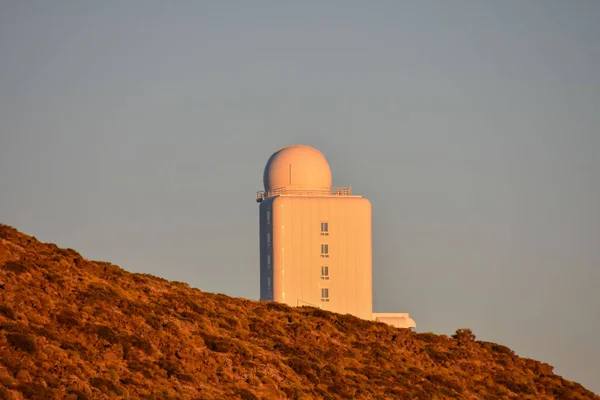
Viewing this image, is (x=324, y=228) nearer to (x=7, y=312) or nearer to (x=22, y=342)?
(x=7, y=312)

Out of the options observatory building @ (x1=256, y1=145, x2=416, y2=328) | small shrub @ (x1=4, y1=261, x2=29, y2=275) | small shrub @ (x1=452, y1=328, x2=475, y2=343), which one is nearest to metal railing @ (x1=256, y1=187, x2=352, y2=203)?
observatory building @ (x1=256, y1=145, x2=416, y2=328)

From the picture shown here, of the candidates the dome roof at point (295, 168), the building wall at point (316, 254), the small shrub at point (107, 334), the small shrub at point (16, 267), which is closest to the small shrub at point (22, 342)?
the small shrub at point (107, 334)

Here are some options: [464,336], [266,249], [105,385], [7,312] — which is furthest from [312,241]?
[105,385]

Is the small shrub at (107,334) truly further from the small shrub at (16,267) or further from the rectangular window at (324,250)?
A: the rectangular window at (324,250)

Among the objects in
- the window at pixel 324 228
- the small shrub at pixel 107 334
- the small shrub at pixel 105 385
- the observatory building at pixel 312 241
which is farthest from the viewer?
the window at pixel 324 228

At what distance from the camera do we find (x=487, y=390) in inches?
1804

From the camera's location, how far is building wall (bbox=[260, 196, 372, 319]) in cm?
9994

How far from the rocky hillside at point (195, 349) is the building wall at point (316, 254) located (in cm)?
4671

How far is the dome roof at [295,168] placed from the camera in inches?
3939

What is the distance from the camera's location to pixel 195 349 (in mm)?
36000

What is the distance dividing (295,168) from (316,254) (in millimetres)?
7798

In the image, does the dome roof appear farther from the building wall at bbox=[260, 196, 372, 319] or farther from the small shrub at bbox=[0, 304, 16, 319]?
the small shrub at bbox=[0, 304, 16, 319]

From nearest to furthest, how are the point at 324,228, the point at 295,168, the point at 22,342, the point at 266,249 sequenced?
the point at 22,342 < the point at 295,168 < the point at 324,228 < the point at 266,249

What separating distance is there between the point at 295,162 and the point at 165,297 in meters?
58.5
